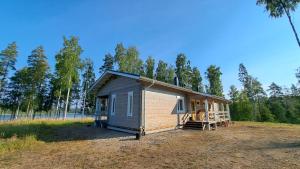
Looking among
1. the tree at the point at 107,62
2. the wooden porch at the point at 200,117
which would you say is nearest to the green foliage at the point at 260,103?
the wooden porch at the point at 200,117

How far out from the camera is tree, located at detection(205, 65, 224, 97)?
43750 millimetres

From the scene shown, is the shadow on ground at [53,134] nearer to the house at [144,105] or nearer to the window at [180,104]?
the house at [144,105]

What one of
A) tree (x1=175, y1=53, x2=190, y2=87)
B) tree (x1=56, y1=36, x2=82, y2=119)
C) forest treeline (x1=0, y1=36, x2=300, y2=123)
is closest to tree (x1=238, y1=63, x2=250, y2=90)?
forest treeline (x1=0, y1=36, x2=300, y2=123)

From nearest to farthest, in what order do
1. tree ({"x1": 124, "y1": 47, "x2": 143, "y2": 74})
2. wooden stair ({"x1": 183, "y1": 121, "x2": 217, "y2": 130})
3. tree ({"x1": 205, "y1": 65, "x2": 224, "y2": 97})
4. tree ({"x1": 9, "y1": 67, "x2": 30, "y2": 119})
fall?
wooden stair ({"x1": 183, "y1": 121, "x2": 217, "y2": 130}), tree ({"x1": 9, "y1": 67, "x2": 30, "y2": 119}), tree ({"x1": 124, "y1": 47, "x2": 143, "y2": 74}), tree ({"x1": 205, "y1": 65, "x2": 224, "y2": 97})

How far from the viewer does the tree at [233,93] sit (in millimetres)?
43247

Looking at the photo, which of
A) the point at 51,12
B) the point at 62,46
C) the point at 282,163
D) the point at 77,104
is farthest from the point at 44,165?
the point at 77,104

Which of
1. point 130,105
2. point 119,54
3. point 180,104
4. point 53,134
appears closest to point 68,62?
point 119,54

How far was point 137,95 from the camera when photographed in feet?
38.6

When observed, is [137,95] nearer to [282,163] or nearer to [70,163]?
[70,163]

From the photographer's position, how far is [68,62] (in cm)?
2823

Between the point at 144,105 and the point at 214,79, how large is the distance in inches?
1495

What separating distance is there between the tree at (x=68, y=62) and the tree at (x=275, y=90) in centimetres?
5623

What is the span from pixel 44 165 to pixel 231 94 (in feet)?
153

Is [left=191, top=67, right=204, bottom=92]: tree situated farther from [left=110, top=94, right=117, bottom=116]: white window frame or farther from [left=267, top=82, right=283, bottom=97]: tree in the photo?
[left=110, top=94, right=117, bottom=116]: white window frame
